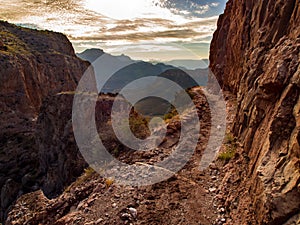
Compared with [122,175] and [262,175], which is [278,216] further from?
[122,175]

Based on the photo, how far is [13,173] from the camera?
19984mm

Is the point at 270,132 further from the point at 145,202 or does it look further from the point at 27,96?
the point at 27,96

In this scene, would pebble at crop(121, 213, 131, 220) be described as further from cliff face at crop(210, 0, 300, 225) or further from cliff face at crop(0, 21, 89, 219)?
cliff face at crop(0, 21, 89, 219)

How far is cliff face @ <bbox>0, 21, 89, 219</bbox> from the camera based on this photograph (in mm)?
17802

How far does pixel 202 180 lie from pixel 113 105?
890cm

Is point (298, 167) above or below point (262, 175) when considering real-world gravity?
above

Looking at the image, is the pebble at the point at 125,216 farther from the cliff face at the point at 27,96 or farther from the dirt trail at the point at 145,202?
the cliff face at the point at 27,96

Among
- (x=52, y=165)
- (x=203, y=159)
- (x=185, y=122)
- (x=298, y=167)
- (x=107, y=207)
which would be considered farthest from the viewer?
(x=52, y=165)

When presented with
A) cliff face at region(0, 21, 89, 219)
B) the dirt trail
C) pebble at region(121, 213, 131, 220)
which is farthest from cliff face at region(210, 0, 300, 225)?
cliff face at region(0, 21, 89, 219)

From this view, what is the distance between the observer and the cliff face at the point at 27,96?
58.4 ft

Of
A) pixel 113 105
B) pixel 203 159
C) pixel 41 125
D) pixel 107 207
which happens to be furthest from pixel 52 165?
pixel 203 159

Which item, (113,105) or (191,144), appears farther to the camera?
(113,105)

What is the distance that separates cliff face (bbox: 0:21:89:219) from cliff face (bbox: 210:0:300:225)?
40.6 feet

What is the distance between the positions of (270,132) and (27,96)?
143ft
